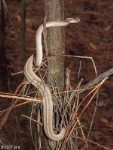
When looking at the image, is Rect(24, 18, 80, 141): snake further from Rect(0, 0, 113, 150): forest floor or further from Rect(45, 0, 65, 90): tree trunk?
Rect(0, 0, 113, 150): forest floor

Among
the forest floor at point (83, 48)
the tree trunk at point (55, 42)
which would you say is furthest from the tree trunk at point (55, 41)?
the forest floor at point (83, 48)

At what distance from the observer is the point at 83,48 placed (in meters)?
3.26

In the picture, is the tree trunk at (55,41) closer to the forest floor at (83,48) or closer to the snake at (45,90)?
the snake at (45,90)

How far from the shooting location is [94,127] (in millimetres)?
2893

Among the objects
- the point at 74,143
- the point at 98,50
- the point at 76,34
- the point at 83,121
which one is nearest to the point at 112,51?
the point at 98,50

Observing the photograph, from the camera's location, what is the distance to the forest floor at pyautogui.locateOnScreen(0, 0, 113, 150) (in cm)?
291

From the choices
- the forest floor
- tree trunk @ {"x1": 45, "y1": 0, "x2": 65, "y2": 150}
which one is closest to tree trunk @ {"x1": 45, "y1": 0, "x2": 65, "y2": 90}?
tree trunk @ {"x1": 45, "y1": 0, "x2": 65, "y2": 150}

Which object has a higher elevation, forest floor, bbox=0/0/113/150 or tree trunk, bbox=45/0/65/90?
tree trunk, bbox=45/0/65/90

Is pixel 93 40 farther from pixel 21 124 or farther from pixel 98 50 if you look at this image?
pixel 21 124

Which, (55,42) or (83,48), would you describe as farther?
(83,48)

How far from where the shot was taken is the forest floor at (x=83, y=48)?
114 inches

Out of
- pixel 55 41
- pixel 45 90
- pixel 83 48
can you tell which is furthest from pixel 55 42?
pixel 83 48

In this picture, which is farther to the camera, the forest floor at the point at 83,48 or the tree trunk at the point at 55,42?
the forest floor at the point at 83,48

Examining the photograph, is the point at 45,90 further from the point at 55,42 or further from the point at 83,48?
the point at 83,48
